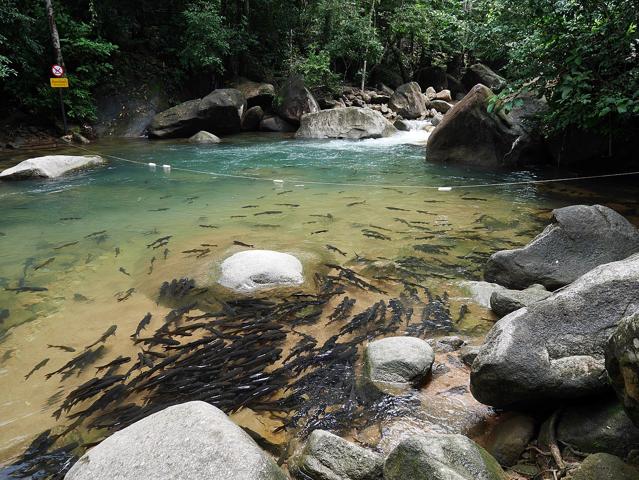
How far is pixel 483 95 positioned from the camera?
A: 11.1 meters

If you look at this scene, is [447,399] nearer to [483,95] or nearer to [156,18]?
[483,95]

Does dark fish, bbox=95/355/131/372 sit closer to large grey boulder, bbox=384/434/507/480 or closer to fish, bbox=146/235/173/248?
large grey boulder, bbox=384/434/507/480

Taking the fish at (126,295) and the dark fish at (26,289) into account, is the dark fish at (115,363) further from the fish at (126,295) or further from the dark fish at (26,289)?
the dark fish at (26,289)

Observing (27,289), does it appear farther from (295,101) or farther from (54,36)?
(295,101)

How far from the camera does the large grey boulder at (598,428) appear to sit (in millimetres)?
2365

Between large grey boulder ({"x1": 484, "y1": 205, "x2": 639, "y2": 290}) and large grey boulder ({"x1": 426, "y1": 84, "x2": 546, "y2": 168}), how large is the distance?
252 inches

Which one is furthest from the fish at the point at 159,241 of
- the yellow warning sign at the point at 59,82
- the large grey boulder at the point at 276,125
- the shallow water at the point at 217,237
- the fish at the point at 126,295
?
the large grey boulder at the point at 276,125

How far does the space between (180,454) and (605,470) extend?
6.41 feet

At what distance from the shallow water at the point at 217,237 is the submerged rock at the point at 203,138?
166 inches

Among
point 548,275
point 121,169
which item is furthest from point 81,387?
point 121,169

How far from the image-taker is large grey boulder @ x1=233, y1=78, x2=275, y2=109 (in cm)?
1966

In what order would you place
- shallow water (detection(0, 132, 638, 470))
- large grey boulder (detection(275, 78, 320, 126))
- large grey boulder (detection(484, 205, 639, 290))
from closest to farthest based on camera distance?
shallow water (detection(0, 132, 638, 470))
large grey boulder (detection(484, 205, 639, 290))
large grey boulder (detection(275, 78, 320, 126))

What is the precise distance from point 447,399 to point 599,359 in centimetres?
102

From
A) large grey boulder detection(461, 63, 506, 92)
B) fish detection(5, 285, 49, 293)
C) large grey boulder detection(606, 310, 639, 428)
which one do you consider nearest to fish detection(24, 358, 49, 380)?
fish detection(5, 285, 49, 293)
